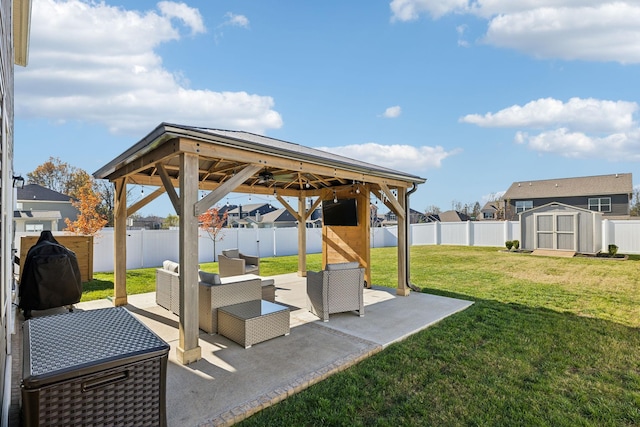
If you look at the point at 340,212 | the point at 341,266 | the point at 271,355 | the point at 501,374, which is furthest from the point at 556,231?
the point at 271,355

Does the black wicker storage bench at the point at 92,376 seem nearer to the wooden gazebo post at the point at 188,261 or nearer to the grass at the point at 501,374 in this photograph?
the grass at the point at 501,374

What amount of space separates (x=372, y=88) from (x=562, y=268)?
31.2 feet

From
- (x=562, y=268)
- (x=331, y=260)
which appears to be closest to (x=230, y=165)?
(x=331, y=260)

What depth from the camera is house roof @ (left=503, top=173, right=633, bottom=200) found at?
70.3 feet

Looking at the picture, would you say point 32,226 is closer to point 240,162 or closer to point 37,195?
point 37,195

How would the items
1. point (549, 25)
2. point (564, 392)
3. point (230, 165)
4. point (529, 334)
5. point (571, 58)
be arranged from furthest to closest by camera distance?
point (571, 58) → point (549, 25) → point (230, 165) → point (529, 334) → point (564, 392)

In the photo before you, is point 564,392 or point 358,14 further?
point 358,14

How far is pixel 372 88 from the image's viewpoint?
13.1 m

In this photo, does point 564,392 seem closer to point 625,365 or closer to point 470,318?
point 625,365

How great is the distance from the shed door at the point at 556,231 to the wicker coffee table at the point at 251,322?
1565cm

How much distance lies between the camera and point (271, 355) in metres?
3.84

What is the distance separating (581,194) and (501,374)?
25.0 m

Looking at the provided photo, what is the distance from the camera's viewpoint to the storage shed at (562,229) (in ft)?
46.4

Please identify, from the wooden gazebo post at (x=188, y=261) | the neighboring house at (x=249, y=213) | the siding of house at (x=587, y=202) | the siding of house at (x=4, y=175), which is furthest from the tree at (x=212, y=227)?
the neighboring house at (x=249, y=213)
